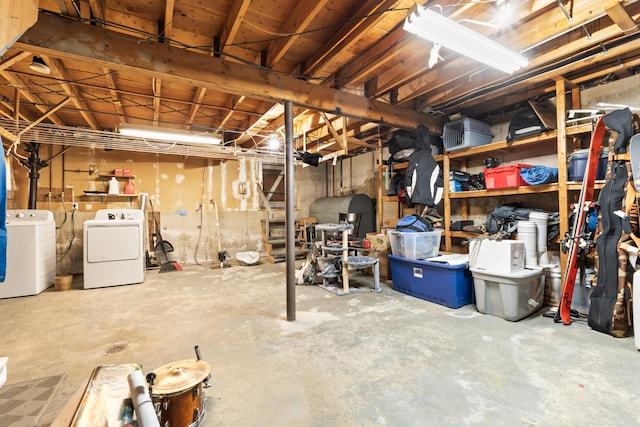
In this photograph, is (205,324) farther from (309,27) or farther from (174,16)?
(309,27)

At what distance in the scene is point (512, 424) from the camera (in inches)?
56.7

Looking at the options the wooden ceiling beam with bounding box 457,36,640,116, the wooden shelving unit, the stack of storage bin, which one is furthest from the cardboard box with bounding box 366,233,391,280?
the wooden ceiling beam with bounding box 457,36,640,116

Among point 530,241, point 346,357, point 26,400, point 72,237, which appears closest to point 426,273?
point 530,241

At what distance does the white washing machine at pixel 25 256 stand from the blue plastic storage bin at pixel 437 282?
5.16m

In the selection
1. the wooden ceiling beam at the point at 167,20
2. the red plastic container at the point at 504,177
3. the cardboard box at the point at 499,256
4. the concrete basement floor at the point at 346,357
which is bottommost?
the concrete basement floor at the point at 346,357

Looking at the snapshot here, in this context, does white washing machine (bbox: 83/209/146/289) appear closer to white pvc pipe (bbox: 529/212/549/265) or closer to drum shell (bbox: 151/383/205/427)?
drum shell (bbox: 151/383/205/427)

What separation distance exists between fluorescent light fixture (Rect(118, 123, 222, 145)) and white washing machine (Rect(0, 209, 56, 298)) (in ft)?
6.15

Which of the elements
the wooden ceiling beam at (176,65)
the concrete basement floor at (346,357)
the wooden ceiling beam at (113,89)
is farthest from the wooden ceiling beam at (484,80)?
the wooden ceiling beam at (113,89)

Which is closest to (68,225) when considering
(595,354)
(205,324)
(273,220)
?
(273,220)

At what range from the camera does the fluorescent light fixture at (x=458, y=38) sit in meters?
1.86

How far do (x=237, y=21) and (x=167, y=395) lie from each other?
259 centimetres

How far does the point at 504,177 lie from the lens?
338cm

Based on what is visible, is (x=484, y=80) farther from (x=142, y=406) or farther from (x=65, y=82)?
(x=65, y=82)

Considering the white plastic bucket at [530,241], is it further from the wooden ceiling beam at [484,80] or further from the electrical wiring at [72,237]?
the electrical wiring at [72,237]
